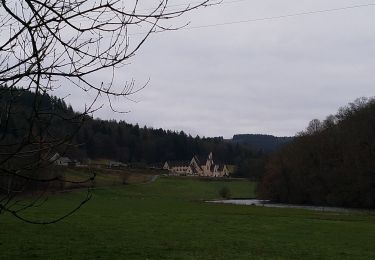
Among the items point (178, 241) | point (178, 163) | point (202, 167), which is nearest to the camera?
point (178, 241)

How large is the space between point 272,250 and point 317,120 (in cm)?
8625

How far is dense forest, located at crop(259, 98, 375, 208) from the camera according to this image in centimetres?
Answer: 7569

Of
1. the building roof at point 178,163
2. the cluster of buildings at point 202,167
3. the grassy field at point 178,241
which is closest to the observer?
the grassy field at point 178,241

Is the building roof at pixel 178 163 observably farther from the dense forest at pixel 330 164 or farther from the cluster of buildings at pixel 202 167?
the dense forest at pixel 330 164

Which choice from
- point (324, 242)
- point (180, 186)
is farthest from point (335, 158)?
point (324, 242)

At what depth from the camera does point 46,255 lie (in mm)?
15766

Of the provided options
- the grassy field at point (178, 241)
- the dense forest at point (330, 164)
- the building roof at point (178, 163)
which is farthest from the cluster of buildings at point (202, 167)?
the grassy field at point (178, 241)

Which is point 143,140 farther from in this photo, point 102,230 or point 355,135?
point 102,230

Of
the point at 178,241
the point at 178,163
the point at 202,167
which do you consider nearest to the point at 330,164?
the point at 178,241

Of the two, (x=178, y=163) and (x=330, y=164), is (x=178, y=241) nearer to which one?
(x=330, y=164)

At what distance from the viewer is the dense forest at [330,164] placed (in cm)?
7569

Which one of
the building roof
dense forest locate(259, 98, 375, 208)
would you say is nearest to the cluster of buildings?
the building roof

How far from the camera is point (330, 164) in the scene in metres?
84.2

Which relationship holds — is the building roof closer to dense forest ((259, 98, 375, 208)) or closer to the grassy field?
dense forest ((259, 98, 375, 208))
